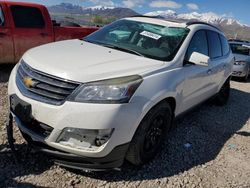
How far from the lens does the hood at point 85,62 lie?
3.13 meters

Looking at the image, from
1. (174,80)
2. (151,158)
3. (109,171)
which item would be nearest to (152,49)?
(174,80)

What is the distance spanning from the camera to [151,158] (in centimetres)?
388

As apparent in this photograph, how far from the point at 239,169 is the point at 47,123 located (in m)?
2.70

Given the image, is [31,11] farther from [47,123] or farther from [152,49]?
[47,123]

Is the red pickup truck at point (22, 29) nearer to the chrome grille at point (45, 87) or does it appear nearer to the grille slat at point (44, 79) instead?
the grille slat at point (44, 79)

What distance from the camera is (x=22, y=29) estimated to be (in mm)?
7285

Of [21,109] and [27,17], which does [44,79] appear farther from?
[27,17]

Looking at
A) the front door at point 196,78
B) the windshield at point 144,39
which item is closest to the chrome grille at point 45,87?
the windshield at point 144,39

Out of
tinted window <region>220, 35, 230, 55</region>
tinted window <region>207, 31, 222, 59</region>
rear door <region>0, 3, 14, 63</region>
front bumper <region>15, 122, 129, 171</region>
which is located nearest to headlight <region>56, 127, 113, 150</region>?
front bumper <region>15, 122, 129, 171</region>

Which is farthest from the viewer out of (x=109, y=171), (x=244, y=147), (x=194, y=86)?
(x=244, y=147)

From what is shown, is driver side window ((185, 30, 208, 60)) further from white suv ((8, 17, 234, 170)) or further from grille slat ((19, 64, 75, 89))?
grille slat ((19, 64, 75, 89))

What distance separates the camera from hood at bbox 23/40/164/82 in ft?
10.3

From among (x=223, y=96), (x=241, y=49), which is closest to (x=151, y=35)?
(x=223, y=96)

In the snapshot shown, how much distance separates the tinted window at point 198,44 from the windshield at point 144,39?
18cm
